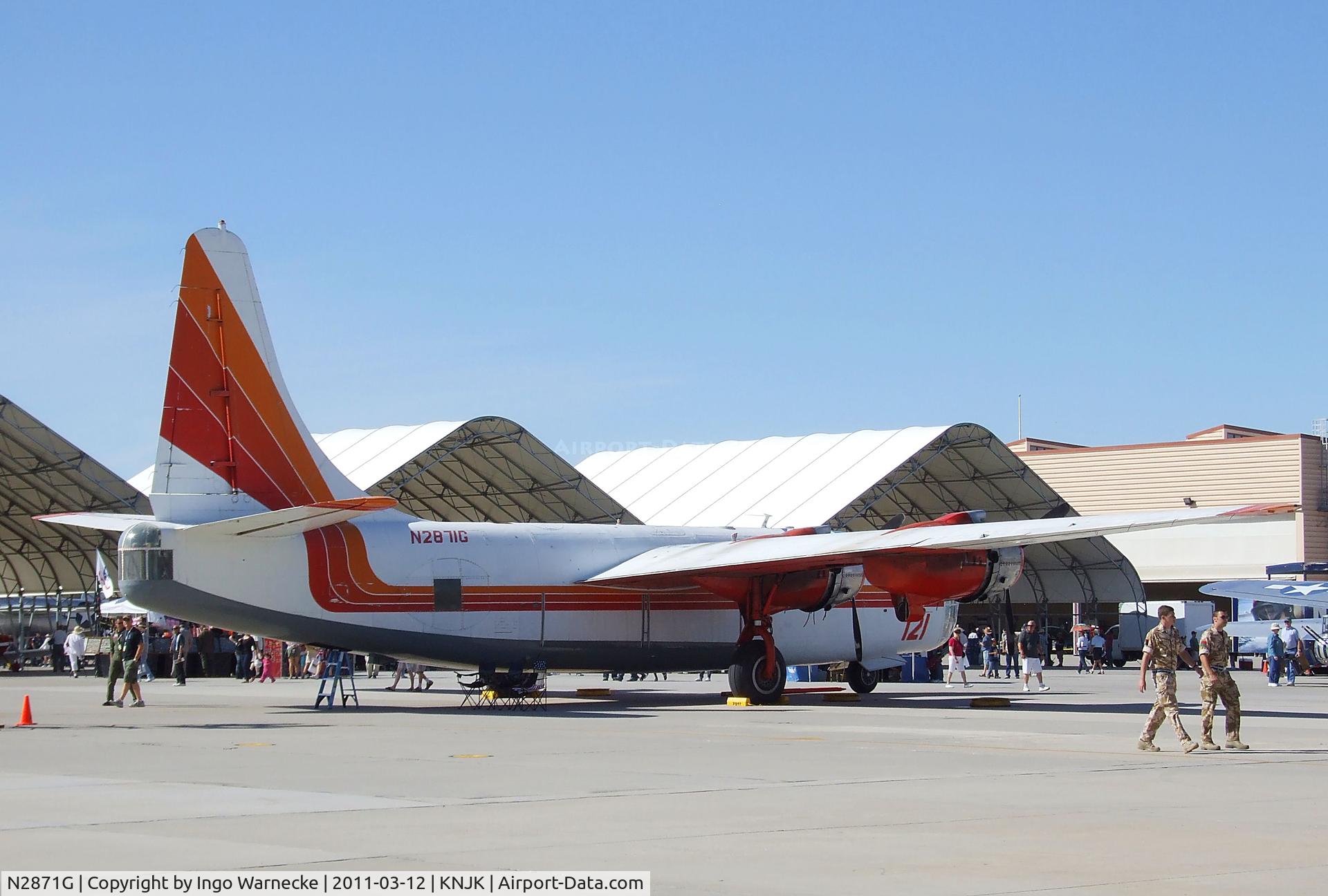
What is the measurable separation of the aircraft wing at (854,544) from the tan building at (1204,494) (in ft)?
122

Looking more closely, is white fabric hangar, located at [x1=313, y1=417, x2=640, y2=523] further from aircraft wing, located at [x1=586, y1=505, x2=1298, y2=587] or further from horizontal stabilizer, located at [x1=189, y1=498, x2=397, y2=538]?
horizontal stabilizer, located at [x1=189, y1=498, x2=397, y2=538]

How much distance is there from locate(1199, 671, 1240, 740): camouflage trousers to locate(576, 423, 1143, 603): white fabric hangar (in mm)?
24869

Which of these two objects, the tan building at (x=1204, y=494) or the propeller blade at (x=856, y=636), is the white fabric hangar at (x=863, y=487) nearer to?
the tan building at (x=1204, y=494)

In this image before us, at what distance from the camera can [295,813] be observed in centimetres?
1077

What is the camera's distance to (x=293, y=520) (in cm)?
2261

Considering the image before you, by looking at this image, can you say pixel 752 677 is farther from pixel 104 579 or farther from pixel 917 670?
pixel 104 579

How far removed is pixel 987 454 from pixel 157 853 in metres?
42.0

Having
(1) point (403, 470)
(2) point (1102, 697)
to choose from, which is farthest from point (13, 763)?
(1) point (403, 470)

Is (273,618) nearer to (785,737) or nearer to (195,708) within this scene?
(195,708)

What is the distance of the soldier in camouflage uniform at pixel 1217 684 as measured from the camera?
16609mm

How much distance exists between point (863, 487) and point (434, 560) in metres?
21.6

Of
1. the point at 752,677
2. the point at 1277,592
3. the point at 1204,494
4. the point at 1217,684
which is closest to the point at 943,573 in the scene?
the point at 752,677

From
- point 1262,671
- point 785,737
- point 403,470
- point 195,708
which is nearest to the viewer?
point 785,737

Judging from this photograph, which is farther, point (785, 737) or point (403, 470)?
point (403, 470)
